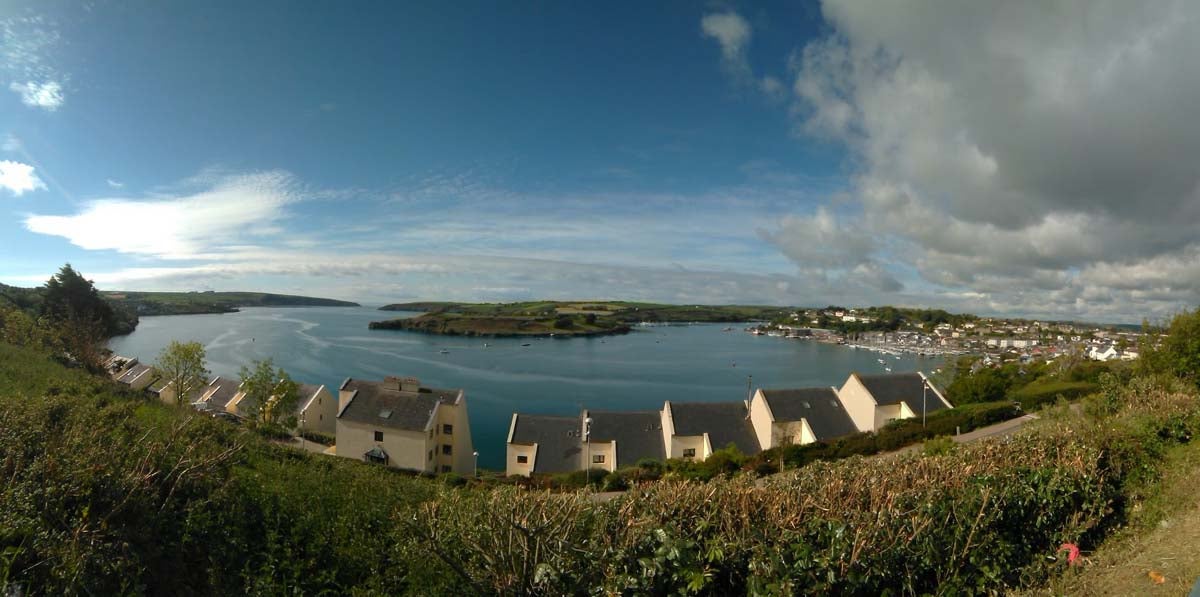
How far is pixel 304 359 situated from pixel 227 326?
5585 cm

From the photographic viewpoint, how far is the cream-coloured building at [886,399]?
2081 centimetres

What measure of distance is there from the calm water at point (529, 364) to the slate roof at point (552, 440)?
697 centimetres

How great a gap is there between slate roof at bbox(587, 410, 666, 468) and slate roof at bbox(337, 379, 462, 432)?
662cm

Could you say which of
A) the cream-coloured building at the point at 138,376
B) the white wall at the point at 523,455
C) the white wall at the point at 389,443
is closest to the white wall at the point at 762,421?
the white wall at the point at 523,455

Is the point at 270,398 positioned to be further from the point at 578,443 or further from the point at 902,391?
the point at 902,391

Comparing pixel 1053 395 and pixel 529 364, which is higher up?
pixel 1053 395

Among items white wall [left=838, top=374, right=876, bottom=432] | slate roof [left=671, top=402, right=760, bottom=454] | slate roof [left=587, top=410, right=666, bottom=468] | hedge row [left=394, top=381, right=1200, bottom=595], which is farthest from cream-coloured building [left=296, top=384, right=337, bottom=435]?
hedge row [left=394, top=381, right=1200, bottom=595]

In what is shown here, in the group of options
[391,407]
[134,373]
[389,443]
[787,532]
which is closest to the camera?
[787,532]

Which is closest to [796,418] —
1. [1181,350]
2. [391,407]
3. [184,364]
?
[1181,350]

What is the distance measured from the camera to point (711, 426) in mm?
20953

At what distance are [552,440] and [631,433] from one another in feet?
10.7

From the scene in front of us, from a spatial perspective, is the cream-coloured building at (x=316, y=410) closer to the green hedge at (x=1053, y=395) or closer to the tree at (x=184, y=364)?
the tree at (x=184, y=364)

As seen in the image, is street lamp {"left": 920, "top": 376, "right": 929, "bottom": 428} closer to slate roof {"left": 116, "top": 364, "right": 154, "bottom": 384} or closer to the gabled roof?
the gabled roof

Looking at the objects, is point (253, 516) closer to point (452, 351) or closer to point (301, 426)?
point (301, 426)
